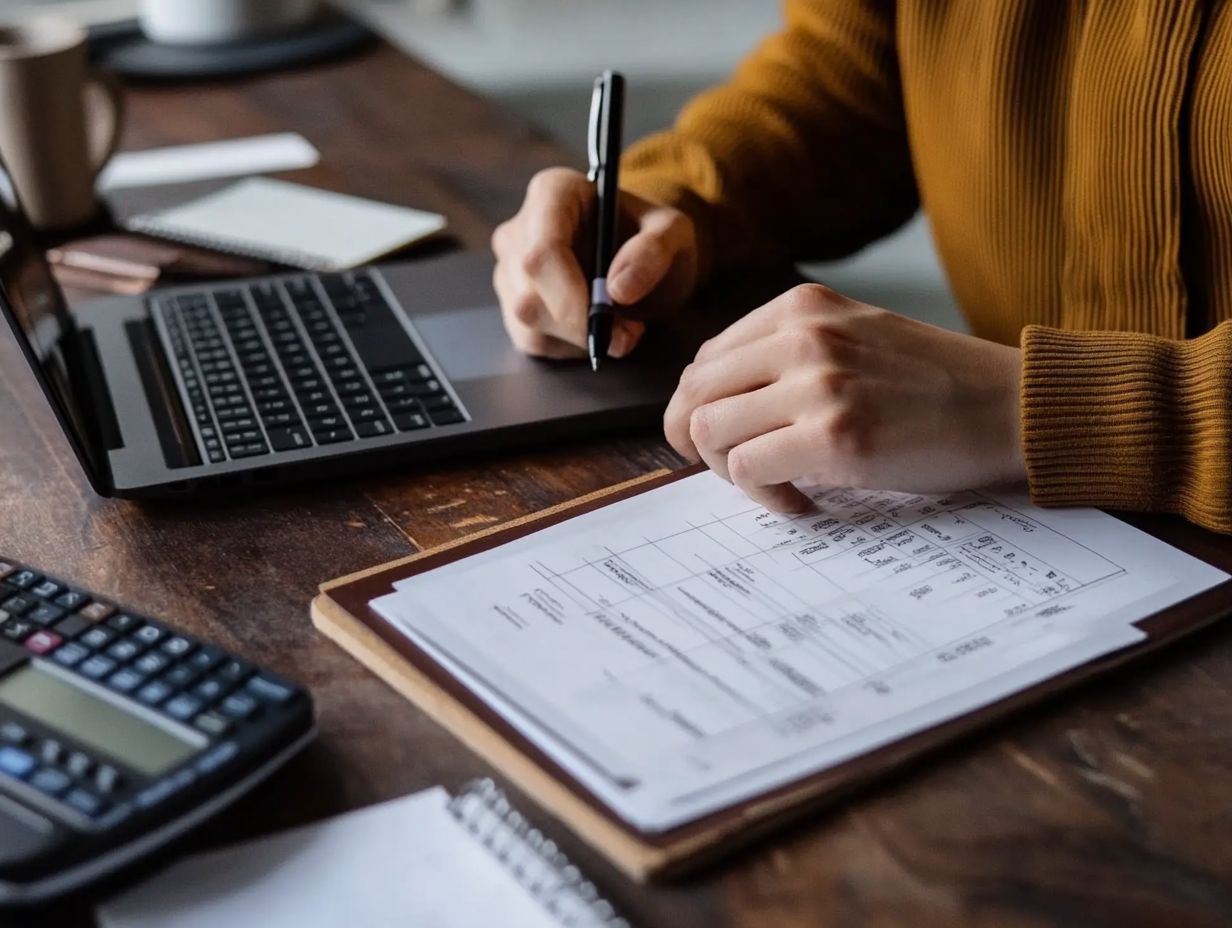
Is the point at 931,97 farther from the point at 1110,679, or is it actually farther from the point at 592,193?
the point at 1110,679

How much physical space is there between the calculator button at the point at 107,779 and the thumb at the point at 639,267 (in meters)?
0.49

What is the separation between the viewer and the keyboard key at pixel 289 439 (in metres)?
0.78

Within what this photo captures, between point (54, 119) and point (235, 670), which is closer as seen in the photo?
point (235, 670)

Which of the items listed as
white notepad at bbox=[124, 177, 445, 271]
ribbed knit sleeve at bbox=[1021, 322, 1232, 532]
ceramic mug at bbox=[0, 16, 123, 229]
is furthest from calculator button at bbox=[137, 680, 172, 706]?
ceramic mug at bbox=[0, 16, 123, 229]

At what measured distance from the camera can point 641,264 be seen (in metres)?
0.91

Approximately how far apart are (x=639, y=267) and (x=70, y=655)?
1.52ft

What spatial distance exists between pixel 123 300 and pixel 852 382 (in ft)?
1.83

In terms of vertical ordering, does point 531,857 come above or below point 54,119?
below

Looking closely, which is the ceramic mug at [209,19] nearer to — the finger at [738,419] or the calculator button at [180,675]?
the finger at [738,419]

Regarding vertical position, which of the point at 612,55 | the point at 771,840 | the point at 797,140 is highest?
the point at 797,140

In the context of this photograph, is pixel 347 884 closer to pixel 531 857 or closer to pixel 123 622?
pixel 531 857

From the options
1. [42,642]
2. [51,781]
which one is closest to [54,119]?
[42,642]

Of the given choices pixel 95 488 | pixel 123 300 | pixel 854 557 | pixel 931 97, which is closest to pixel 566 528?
pixel 854 557

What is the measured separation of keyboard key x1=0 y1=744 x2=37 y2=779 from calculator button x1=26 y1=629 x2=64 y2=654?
69 millimetres
